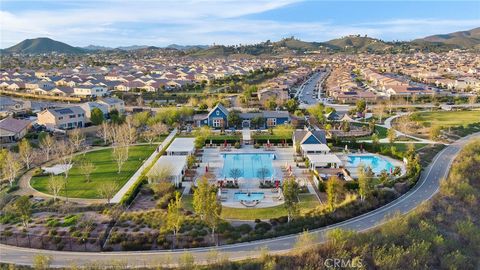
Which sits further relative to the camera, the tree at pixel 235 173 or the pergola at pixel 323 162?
the pergola at pixel 323 162

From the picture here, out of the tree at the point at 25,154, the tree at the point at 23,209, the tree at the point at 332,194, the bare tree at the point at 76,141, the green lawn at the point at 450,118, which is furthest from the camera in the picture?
the green lawn at the point at 450,118

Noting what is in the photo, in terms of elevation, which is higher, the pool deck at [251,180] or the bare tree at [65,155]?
the bare tree at [65,155]

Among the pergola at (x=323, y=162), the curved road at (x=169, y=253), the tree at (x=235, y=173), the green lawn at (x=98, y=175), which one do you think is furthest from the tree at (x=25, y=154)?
the pergola at (x=323, y=162)

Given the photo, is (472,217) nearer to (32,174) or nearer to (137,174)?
(137,174)

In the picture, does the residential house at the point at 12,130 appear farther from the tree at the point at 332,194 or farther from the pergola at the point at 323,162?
the tree at the point at 332,194

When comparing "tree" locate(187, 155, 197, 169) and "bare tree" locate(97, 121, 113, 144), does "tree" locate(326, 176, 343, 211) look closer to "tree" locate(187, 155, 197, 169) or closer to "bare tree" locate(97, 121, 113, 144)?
"tree" locate(187, 155, 197, 169)

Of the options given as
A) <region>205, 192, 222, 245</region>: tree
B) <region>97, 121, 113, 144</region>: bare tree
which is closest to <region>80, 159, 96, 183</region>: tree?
<region>97, 121, 113, 144</region>: bare tree

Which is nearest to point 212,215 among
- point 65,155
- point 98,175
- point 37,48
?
point 98,175
